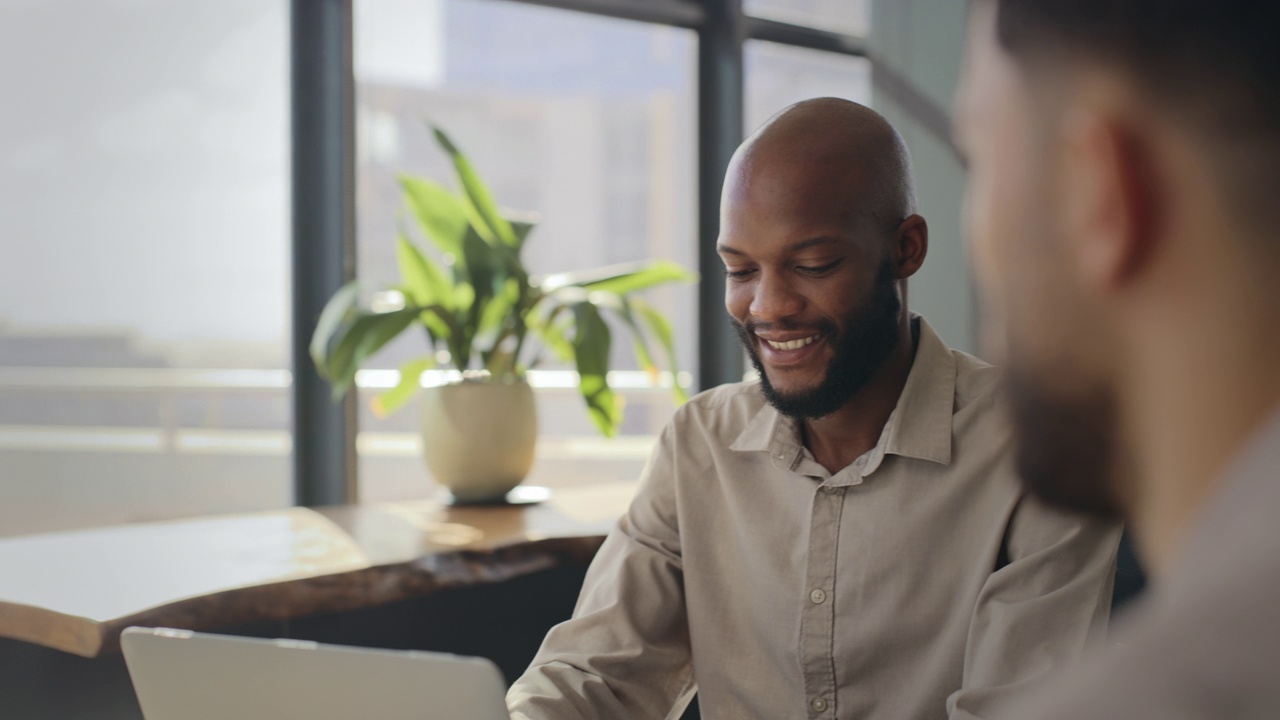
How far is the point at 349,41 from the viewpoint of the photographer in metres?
2.50

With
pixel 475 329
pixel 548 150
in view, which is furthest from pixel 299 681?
pixel 548 150

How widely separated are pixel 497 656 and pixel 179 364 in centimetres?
101

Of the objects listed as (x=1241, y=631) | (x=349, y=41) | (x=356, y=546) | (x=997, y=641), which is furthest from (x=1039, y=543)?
(x=349, y=41)

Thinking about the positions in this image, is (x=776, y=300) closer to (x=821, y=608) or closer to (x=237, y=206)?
(x=821, y=608)

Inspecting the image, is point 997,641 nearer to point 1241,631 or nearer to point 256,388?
point 1241,631

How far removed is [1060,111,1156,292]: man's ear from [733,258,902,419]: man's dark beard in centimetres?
97

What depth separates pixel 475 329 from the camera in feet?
7.41

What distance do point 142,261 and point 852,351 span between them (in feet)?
5.44

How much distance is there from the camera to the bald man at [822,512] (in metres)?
1.27

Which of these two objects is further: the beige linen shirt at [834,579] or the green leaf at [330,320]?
the green leaf at [330,320]

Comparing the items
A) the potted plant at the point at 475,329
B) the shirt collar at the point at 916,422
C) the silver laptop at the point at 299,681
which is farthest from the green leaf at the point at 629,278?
the silver laptop at the point at 299,681

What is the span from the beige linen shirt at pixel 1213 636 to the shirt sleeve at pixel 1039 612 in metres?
0.86

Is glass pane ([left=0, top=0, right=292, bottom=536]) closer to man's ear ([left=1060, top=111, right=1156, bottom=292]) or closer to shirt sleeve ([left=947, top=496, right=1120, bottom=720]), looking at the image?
shirt sleeve ([left=947, top=496, right=1120, bottom=720])

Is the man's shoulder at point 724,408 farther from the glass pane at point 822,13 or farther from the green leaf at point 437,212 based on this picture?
the glass pane at point 822,13
